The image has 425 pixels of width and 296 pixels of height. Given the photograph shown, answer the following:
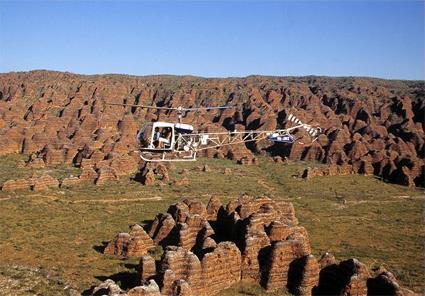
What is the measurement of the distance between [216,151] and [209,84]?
283ft

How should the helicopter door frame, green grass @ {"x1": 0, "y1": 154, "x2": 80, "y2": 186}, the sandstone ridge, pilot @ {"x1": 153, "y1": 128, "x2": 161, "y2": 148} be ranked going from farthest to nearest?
green grass @ {"x1": 0, "y1": 154, "x2": 80, "y2": 186}, pilot @ {"x1": 153, "y1": 128, "x2": 161, "y2": 148}, the helicopter door frame, the sandstone ridge

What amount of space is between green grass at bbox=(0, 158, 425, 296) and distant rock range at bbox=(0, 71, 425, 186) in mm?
7072

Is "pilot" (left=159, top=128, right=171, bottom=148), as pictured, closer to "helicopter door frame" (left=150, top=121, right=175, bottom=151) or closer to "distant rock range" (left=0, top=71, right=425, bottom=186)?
"helicopter door frame" (left=150, top=121, right=175, bottom=151)

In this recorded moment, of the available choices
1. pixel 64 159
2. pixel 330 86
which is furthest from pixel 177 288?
pixel 330 86

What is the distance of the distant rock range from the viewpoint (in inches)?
3681

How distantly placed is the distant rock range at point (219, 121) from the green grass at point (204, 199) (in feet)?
23.2

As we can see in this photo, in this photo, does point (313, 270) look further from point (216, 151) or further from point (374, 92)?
point (374, 92)

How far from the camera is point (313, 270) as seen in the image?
108 ft

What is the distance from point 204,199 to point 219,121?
77818mm

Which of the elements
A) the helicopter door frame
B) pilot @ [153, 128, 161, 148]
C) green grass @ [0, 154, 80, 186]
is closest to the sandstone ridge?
the helicopter door frame

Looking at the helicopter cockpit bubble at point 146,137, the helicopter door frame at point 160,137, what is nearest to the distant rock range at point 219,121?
the helicopter cockpit bubble at point 146,137

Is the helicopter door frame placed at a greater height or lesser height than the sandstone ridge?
greater

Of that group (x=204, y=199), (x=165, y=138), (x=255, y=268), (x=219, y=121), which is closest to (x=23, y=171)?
(x=204, y=199)

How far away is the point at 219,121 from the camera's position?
473ft
